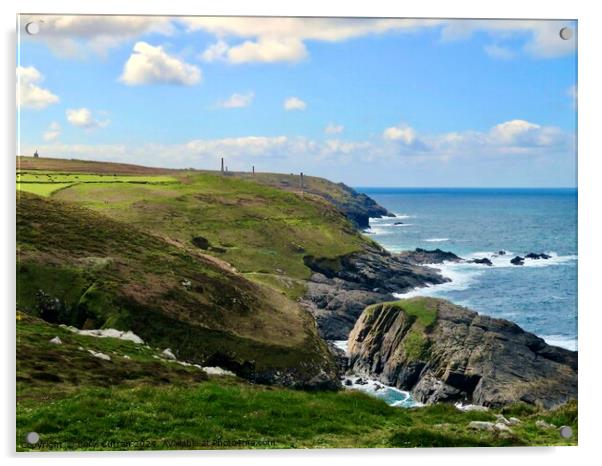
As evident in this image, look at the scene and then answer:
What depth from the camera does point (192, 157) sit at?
895 inches

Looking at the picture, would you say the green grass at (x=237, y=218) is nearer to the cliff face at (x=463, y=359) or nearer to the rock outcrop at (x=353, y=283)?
the rock outcrop at (x=353, y=283)

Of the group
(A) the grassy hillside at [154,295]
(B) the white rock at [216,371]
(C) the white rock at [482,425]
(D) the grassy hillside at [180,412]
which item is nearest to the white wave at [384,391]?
(D) the grassy hillside at [180,412]

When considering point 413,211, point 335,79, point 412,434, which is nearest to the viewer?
point 412,434

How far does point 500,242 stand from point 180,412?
12.8 metres

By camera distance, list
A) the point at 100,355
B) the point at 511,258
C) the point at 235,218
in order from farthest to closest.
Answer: the point at 235,218 → the point at 511,258 → the point at 100,355

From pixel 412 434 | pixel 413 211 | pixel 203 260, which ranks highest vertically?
pixel 413 211

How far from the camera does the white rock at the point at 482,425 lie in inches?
757

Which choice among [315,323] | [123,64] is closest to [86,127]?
[123,64]

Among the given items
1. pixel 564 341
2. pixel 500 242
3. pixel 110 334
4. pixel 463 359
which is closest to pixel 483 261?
pixel 500 242

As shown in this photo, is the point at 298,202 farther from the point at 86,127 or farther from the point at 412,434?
the point at 412,434

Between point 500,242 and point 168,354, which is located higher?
point 500,242

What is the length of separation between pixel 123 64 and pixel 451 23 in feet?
37.0

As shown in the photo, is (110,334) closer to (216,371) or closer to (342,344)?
(216,371)

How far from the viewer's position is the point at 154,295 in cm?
2134
